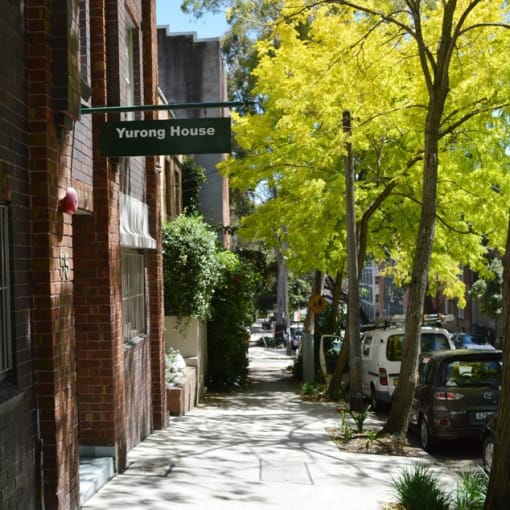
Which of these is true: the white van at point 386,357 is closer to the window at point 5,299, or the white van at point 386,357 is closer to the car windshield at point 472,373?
the car windshield at point 472,373

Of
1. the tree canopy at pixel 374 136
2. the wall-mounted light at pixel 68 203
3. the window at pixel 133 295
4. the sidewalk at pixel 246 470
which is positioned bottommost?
the sidewalk at pixel 246 470

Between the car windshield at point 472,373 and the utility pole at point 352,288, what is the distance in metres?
3.93

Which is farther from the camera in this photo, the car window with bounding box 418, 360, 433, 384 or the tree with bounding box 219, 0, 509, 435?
the car window with bounding box 418, 360, 433, 384

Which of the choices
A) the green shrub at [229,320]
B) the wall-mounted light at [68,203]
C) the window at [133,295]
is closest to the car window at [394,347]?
the green shrub at [229,320]

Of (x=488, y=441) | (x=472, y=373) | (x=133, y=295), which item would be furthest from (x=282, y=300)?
(x=488, y=441)

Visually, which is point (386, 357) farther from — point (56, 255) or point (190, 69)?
point (190, 69)

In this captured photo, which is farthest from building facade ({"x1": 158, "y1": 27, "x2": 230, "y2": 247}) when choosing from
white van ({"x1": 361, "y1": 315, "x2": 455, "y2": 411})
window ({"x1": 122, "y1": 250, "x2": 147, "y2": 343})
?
window ({"x1": 122, "y1": 250, "x2": 147, "y2": 343})

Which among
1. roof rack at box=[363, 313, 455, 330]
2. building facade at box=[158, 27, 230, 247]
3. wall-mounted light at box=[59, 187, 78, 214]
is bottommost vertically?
roof rack at box=[363, 313, 455, 330]

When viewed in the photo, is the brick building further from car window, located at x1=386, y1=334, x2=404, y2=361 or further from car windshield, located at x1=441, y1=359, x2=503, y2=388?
car window, located at x1=386, y1=334, x2=404, y2=361

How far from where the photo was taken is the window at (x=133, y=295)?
417 inches

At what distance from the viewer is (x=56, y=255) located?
6.24 m

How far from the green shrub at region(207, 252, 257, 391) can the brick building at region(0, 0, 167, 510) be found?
1043 centimetres

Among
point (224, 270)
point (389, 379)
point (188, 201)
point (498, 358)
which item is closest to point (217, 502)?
point (498, 358)

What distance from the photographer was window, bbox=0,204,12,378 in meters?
5.50
